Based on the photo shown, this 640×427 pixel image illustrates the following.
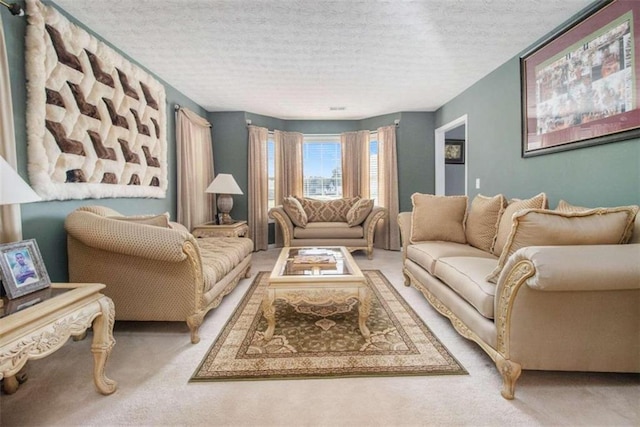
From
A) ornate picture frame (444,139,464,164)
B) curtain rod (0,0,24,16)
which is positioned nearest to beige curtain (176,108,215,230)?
curtain rod (0,0,24,16)

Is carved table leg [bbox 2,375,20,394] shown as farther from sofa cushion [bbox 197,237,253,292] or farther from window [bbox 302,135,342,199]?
window [bbox 302,135,342,199]

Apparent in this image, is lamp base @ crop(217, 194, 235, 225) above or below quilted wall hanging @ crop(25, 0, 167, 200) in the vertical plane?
below

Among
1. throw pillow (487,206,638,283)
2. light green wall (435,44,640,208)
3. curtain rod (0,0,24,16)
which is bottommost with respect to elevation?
throw pillow (487,206,638,283)

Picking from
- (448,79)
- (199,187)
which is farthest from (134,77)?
(448,79)

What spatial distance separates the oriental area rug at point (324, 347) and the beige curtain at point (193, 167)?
6.64 ft

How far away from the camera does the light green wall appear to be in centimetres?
208

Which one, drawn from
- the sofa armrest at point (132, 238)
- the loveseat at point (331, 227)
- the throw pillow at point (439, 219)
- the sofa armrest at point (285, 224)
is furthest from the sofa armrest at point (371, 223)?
the sofa armrest at point (132, 238)

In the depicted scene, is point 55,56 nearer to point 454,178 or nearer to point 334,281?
point 334,281

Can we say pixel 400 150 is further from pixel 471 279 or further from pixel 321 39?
pixel 471 279

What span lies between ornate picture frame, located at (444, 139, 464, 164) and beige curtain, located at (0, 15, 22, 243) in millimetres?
5932

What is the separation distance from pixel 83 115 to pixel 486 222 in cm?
339

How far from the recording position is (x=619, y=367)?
1.49 meters

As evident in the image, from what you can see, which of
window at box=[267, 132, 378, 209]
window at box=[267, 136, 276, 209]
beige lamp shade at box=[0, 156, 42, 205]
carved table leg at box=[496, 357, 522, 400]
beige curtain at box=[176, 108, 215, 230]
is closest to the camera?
beige lamp shade at box=[0, 156, 42, 205]

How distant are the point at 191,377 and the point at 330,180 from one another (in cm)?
458
